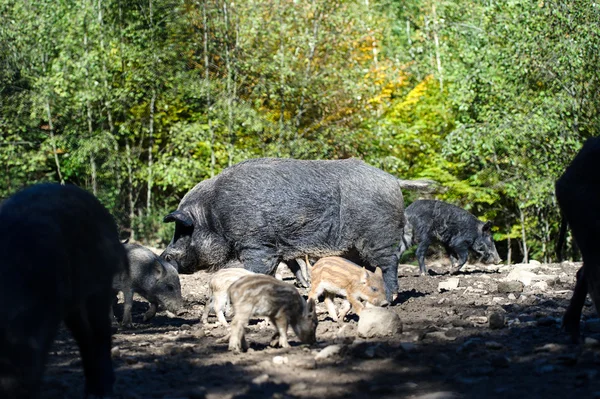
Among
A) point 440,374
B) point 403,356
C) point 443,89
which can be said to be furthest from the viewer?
point 443,89

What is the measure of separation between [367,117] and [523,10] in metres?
5.49

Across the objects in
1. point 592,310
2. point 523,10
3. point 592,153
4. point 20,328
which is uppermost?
point 523,10

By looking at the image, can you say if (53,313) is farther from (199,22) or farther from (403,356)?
(199,22)

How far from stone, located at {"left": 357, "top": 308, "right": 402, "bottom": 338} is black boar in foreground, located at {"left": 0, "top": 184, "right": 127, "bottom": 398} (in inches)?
98.4

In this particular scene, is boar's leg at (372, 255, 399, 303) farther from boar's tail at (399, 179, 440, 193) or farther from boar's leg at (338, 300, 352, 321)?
boar's leg at (338, 300, 352, 321)

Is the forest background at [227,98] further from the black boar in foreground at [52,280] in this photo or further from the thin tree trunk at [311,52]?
the black boar in foreground at [52,280]

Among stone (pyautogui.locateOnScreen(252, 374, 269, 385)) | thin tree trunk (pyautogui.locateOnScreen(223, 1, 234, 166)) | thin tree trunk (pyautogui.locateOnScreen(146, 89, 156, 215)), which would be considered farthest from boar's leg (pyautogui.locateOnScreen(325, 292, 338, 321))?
thin tree trunk (pyautogui.locateOnScreen(146, 89, 156, 215))

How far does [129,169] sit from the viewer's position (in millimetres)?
22344

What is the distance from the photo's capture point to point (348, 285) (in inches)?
333

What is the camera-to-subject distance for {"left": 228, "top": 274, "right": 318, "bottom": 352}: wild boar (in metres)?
6.70

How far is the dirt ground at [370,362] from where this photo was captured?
5.27 m

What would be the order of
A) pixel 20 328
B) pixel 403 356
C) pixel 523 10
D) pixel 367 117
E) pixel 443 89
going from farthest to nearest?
pixel 443 89 → pixel 367 117 → pixel 523 10 → pixel 403 356 → pixel 20 328

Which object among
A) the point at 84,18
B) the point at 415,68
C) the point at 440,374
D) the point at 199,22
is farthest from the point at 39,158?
the point at 440,374

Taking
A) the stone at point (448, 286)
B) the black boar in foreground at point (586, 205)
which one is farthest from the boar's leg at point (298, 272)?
the black boar in foreground at point (586, 205)
